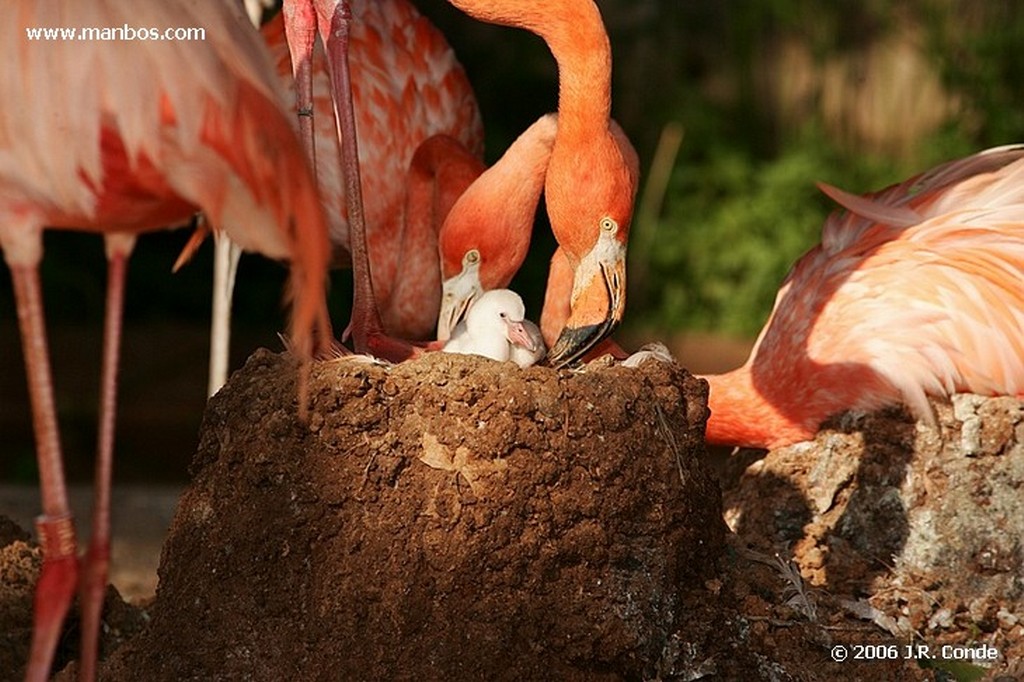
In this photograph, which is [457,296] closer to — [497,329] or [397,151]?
[497,329]

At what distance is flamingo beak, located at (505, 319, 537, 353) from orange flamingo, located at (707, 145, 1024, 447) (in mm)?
1116

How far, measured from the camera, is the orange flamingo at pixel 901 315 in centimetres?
446

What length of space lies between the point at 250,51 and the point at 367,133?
80.7 inches

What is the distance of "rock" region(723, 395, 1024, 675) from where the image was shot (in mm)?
4133

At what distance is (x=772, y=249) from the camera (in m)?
8.19

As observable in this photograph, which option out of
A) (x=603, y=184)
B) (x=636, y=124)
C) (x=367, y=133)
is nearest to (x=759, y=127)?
(x=636, y=124)

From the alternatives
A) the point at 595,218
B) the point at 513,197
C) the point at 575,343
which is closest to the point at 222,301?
the point at 513,197

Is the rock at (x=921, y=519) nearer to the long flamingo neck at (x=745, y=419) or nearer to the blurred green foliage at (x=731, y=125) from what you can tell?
the long flamingo neck at (x=745, y=419)

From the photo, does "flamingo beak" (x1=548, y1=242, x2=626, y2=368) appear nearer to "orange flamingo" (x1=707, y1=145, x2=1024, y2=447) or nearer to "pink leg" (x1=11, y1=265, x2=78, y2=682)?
"orange flamingo" (x1=707, y1=145, x2=1024, y2=447)

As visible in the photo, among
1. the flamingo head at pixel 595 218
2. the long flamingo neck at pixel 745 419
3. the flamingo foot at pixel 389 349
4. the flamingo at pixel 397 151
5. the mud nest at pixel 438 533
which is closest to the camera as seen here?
the mud nest at pixel 438 533

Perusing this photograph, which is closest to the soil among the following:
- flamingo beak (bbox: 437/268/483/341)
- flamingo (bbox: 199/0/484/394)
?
flamingo beak (bbox: 437/268/483/341)

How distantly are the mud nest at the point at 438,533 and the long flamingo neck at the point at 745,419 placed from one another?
4.42 ft

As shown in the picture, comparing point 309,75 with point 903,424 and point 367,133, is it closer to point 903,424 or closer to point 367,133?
point 367,133

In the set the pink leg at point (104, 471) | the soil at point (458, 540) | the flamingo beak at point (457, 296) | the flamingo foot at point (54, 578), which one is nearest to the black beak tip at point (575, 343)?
the soil at point (458, 540)
